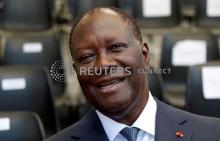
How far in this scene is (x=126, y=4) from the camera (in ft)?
11.9

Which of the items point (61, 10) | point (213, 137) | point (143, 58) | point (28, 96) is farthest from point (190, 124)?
point (61, 10)

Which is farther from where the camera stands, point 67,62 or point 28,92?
point 28,92

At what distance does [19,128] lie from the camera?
172 cm

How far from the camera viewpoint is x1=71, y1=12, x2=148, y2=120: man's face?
115 centimetres

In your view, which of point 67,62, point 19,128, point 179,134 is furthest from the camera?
point 67,62

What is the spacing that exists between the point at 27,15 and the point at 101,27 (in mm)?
2352

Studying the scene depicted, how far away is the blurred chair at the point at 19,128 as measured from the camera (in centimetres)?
171

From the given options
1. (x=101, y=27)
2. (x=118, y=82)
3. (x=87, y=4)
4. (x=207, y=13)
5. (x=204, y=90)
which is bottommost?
(x=204, y=90)

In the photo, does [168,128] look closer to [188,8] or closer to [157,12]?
[157,12]

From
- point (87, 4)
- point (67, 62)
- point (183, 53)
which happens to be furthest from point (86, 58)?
point (87, 4)

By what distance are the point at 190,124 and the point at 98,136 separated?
25 centimetres

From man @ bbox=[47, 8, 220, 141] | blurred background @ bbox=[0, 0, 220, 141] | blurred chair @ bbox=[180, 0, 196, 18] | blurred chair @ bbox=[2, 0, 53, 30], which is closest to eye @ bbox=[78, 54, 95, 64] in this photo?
man @ bbox=[47, 8, 220, 141]

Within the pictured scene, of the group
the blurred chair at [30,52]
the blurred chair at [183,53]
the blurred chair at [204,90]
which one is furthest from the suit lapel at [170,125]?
the blurred chair at [30,52]

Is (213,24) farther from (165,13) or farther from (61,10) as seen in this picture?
(61,10)
